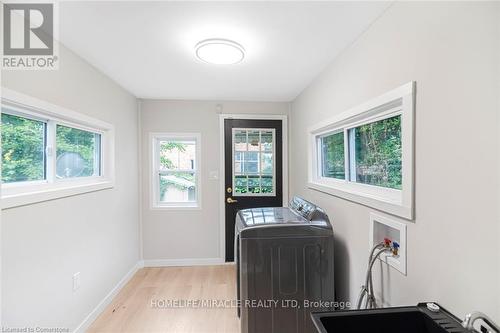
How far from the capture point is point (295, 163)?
132 inches

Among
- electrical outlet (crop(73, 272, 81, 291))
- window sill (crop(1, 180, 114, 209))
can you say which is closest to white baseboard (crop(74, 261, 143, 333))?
electrical outlet (crop(73, 272, 81, 291))

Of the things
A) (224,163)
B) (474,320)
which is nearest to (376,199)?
(474,320)

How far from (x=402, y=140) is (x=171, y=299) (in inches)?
103

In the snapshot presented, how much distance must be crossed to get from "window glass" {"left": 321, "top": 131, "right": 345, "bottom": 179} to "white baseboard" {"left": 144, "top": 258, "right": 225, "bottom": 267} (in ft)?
6.57

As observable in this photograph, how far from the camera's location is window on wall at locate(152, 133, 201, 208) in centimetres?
354

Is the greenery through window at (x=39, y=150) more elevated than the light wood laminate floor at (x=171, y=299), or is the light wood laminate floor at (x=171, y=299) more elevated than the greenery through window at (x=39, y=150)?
the greenery through window at (x=39, y=150)

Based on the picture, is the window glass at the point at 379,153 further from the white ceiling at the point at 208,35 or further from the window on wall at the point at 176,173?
the window on wall at the point at 176,173

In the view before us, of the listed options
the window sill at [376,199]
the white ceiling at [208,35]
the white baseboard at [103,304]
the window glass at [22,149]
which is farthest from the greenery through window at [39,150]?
the window sill at [376,199]

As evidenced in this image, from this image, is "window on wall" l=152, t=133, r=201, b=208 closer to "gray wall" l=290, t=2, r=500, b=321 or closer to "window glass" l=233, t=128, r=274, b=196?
"window glass" l=233, t=128, r=274, b=196

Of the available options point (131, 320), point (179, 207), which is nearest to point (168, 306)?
point (131, 320)

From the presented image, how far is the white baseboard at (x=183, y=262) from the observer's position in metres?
3.48

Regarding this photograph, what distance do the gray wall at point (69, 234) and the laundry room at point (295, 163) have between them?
0.01 metres

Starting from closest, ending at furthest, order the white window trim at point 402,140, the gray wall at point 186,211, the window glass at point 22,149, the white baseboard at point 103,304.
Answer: the white window trim at point 402,140 < the window glass at point 22,149 < the white baseboard at point 103,304 < the gray wall at point 186,211

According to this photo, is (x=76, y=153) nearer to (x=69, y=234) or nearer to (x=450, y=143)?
(x=69, y=234)
